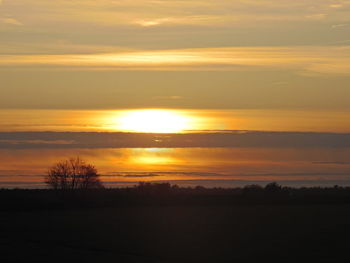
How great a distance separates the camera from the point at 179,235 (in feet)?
128

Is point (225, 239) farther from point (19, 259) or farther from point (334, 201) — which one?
point (334, 201)

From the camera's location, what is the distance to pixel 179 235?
3897 centimetres

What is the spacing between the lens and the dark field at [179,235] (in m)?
30.4

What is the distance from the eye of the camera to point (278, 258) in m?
29.2

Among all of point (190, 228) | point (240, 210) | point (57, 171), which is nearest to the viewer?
point (190, 228)

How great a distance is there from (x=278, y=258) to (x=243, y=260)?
60.9 inches

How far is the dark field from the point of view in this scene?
30359 millimetres

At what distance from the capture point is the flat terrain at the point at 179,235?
3036cm

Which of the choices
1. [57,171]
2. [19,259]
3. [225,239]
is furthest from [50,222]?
[57,171]

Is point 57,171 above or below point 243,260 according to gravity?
above

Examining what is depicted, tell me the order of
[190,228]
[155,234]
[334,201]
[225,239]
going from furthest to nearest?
1. [334,201]
2. [190,228]
3. [155,234]
4. [225,239]

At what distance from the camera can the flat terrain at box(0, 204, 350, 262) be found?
1195 inches

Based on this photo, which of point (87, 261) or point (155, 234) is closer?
point (87, 261)

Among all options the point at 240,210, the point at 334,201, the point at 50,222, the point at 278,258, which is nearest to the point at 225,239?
the point at 278,258
